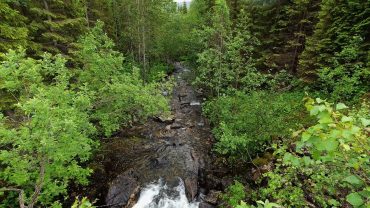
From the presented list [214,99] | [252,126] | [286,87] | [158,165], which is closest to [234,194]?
[252,126]

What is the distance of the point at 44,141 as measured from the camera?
6.82 metres

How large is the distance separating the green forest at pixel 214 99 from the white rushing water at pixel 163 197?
7.46 feet

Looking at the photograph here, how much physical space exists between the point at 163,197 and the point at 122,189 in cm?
218

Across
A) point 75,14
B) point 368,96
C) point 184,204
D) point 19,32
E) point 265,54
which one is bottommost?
point 184,204

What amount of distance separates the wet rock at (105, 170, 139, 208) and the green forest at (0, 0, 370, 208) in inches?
60.7

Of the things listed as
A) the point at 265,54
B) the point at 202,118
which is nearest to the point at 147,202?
the point at 202,118

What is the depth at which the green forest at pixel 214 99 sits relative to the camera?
7199 millimetres

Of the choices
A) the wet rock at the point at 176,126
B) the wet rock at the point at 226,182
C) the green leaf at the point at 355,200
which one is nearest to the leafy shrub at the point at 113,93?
the wet rock at the point at 176,126

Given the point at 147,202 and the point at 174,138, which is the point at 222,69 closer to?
the point at 174,138

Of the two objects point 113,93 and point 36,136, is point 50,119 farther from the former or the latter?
point 113,93

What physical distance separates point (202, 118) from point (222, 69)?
468 centimetres

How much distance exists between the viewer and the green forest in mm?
7199

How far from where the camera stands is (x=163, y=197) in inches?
460

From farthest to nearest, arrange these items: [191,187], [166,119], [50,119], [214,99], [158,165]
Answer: [166,119] → [214,99] → [158,165] → [191,187] → [50,119]
